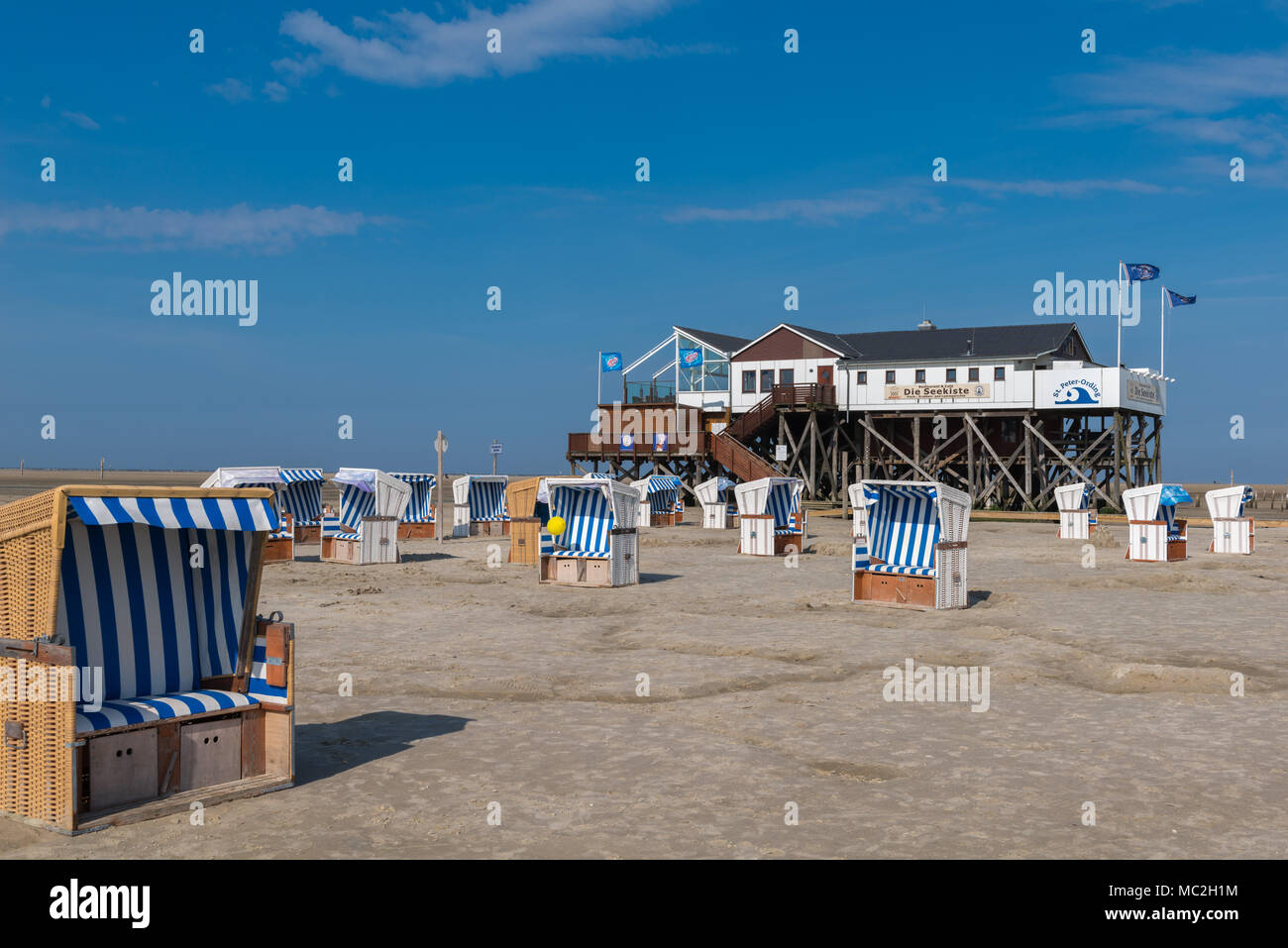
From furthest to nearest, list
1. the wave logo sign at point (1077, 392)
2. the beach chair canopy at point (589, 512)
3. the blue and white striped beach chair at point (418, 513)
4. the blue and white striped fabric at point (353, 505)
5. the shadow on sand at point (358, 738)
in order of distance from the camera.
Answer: the wave logo sign at point (1077, 392), the blue and white striped beach chair at point (418, 513), the blue and white striped fabric at point (353, 505), the beach chair canopy at point (589, 512), the shadow on sand at point (358, 738)

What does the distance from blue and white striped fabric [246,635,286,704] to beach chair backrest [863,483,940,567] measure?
11356 millimetres

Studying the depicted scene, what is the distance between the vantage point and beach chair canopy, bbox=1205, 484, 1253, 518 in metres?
29.1

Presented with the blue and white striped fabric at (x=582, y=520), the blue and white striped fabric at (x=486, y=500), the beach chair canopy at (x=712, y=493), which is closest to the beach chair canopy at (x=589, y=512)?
the blue and white striped fabric at (x=582, y=520)

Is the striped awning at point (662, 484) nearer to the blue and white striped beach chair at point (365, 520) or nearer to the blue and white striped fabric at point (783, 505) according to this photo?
the blue and white striped fabric at point (783, 505)

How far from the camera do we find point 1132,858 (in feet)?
19.7

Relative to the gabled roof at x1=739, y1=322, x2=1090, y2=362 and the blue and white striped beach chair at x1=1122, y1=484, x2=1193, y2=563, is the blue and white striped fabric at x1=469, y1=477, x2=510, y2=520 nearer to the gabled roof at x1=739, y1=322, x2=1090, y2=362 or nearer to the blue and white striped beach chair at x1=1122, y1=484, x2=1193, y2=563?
the blue and white striped beach chair at x1=1122, y1=484, x2=1193, y2=563

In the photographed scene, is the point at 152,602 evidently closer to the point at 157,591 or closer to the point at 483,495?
the point at 157,591

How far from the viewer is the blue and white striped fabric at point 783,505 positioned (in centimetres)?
2814

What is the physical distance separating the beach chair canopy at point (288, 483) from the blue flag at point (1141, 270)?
3530 centimetres

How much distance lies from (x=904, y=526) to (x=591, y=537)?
6.10 meters

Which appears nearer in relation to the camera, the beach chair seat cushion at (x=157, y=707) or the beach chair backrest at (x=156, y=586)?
the beach chair seat cushion at (x=157, y=707)

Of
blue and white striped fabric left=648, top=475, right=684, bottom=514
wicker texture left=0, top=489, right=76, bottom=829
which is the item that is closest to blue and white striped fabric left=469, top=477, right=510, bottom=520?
blue and white striped fabric left=648, top=475, right=684, bottom=514
